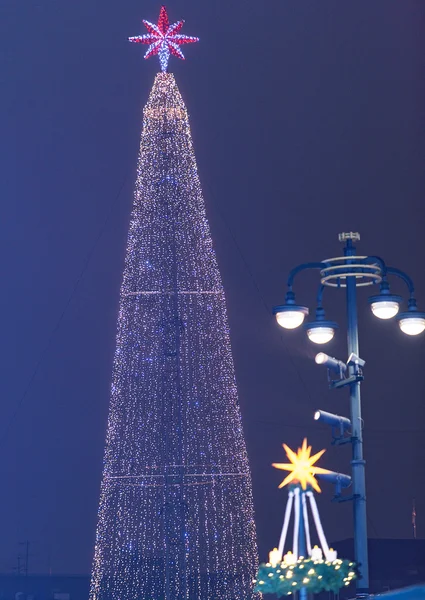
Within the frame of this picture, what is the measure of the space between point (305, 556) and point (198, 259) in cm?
1822

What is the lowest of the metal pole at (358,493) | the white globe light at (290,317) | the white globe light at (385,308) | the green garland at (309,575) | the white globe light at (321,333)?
the green garland at (309,575)

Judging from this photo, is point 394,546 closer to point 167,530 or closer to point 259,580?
point 167,530

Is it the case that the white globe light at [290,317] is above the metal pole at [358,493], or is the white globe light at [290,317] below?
above

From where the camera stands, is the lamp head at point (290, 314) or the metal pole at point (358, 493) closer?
the metal pole at point (358, 493)

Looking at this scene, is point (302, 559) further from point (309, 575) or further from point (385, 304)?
point (385, 304)

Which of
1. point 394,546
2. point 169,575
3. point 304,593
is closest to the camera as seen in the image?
point 304,593

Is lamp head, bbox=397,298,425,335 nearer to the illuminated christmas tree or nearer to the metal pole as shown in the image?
the metal pole

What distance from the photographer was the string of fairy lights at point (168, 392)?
2994 centimetres

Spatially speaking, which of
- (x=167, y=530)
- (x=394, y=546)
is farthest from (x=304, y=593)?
(x=394, y=546)

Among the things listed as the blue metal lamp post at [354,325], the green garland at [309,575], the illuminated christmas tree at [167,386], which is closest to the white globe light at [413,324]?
the blue metal lamp post at [354,325]

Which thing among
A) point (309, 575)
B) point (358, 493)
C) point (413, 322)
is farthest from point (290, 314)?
point (309, 575)

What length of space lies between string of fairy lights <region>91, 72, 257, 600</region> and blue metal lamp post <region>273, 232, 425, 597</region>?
1621 cm

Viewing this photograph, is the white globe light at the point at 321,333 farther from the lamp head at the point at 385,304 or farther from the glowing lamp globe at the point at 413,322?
the glowing lamp globe at the point at 413,322

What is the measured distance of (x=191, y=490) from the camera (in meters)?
30.2
